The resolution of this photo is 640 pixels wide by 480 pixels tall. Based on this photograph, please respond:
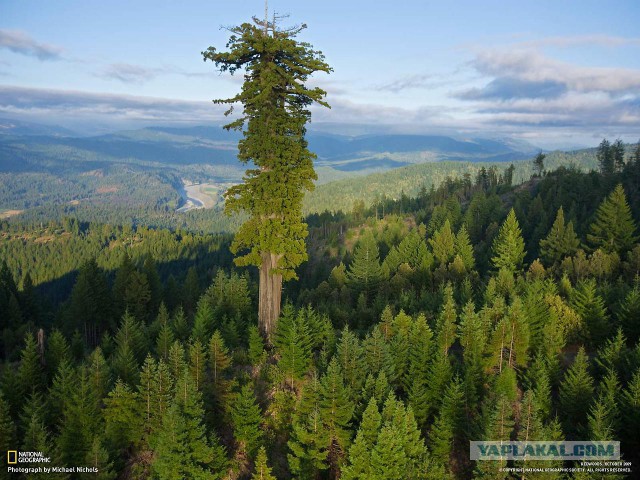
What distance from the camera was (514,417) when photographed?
22.6m

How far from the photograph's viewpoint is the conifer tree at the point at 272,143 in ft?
74.9

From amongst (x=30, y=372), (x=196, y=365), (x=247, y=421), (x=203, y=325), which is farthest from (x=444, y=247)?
(x=30, y=372)

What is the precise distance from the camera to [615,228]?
59281 millimetres

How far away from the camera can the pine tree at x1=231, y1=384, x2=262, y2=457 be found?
19.0 metres

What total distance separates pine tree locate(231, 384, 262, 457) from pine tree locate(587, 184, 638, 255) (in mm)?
55357

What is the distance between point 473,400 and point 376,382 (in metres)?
5.68

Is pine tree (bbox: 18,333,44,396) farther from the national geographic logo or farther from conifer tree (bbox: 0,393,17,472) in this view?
the national geographic logo

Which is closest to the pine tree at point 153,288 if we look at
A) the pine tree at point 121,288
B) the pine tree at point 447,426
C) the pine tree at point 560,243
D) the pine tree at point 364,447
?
the pine tree at point 121,288

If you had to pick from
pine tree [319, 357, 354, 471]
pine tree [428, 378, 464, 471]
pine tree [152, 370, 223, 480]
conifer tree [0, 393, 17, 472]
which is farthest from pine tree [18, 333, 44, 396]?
pine tree [428, 378, 464, 471]

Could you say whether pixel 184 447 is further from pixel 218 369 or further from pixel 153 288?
pixel 153 288

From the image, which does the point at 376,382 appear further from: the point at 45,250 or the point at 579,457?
the point at 45,250

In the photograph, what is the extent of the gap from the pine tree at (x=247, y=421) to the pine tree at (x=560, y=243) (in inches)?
2047

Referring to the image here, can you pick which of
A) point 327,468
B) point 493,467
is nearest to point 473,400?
point 493,467

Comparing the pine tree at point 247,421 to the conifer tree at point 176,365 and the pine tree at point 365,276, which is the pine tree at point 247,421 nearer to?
the conifer tree at point 176,365
